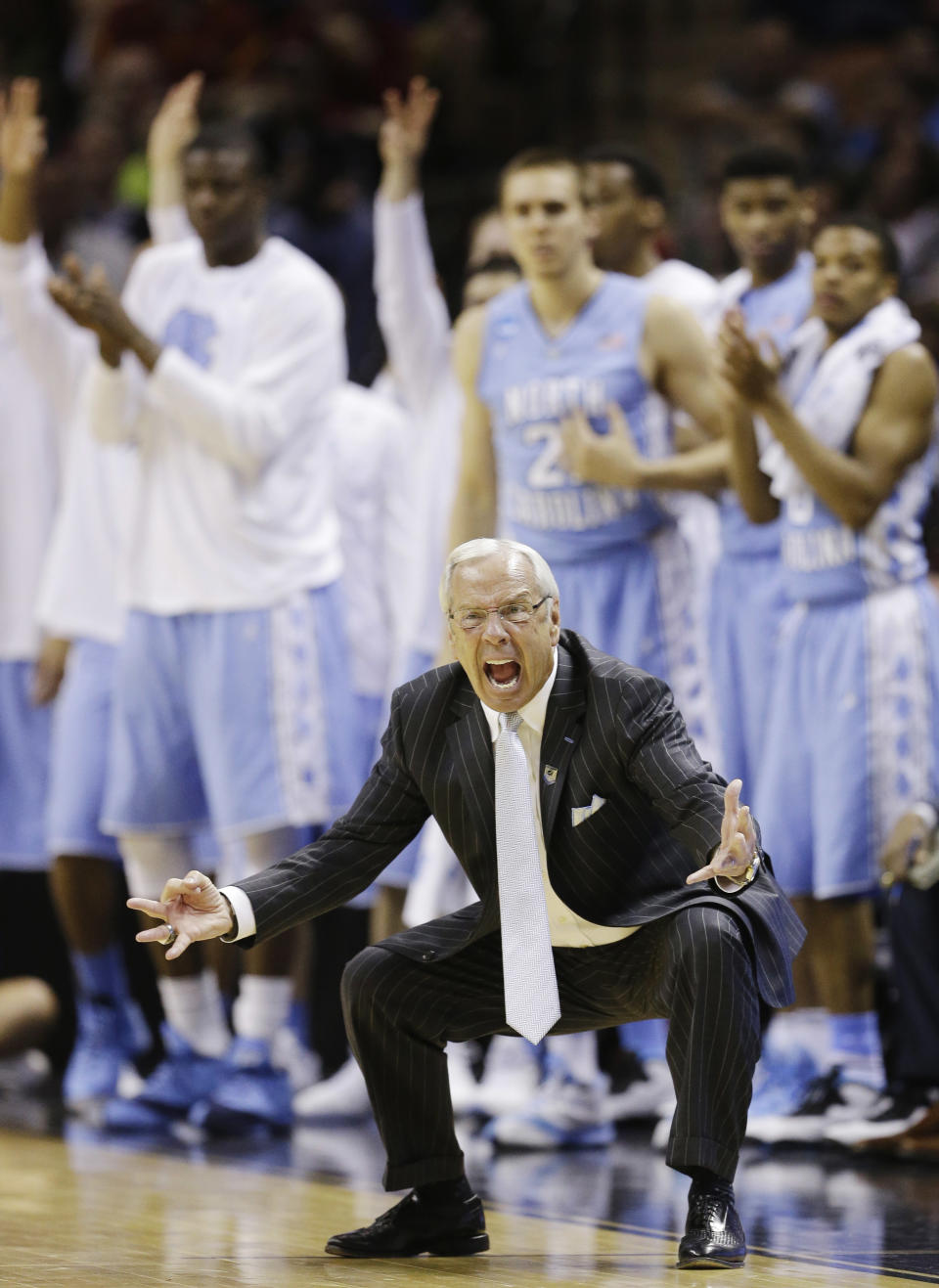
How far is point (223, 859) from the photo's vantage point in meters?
6.59

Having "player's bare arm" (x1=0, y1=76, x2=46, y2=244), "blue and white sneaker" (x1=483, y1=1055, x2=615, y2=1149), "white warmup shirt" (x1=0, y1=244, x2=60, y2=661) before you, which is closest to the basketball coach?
"blue and white sneaker" (x1=483, y1=1055, x2=615, y2=1149)

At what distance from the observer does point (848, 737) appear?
5.73 m

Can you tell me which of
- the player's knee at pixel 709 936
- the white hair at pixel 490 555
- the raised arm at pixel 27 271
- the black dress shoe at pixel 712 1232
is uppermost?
the raised arm at pixel 27 271

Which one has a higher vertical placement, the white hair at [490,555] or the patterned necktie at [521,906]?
the white hair at [490,555]

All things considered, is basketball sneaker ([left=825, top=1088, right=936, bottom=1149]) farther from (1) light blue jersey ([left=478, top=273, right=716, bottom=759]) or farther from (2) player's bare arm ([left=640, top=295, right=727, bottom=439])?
(2) player's bare arm ([left=640, top=295, right=727, bottom=439])

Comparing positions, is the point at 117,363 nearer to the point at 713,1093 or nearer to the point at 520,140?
the point at 713,1093

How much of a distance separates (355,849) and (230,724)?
81.8 inches

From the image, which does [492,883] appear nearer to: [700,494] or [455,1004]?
[455,1004]

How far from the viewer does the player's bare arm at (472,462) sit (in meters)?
6.20

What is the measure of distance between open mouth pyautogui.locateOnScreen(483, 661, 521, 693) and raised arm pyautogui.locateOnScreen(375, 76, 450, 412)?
112 inches

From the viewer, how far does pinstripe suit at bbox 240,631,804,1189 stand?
3.99 metres

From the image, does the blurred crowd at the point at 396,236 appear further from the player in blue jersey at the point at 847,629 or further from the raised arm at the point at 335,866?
the raised arm at the point at 335,866

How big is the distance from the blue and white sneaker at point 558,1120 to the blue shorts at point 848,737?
2.44 feet

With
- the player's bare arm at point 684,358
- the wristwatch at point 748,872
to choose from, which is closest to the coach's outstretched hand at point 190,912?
the wristwatch at point 748,872
